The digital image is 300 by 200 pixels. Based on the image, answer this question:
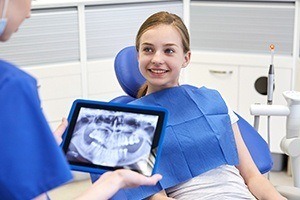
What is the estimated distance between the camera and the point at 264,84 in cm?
315

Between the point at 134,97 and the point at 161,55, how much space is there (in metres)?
0.31

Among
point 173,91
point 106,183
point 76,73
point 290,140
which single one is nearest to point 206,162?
point 173,91

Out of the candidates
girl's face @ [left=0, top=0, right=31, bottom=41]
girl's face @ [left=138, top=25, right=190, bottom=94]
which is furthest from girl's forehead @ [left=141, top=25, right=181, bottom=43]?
girl's face @ [left=0, top=0, right=31, bottom=41]

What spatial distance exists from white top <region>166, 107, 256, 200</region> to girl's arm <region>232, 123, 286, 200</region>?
0.13ft

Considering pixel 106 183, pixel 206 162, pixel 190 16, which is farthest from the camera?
pixel 190 16

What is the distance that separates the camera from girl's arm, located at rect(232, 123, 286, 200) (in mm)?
1870

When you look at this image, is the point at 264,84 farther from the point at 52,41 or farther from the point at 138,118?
the point at 138,118

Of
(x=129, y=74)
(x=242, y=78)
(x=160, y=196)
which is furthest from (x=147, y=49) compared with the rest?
(x=242, y=78)

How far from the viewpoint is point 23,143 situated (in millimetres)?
895

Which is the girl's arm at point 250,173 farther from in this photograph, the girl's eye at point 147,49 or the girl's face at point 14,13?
the girl's face at point 14,13

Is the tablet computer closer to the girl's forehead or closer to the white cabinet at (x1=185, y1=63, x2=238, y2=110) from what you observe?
the girl's forehead

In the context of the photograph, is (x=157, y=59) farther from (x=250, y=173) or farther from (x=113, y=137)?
(x=113, y=137)

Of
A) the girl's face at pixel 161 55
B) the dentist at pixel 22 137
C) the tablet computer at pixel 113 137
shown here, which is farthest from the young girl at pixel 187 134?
the dentist at pixel 22 137

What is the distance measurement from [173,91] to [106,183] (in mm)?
851
